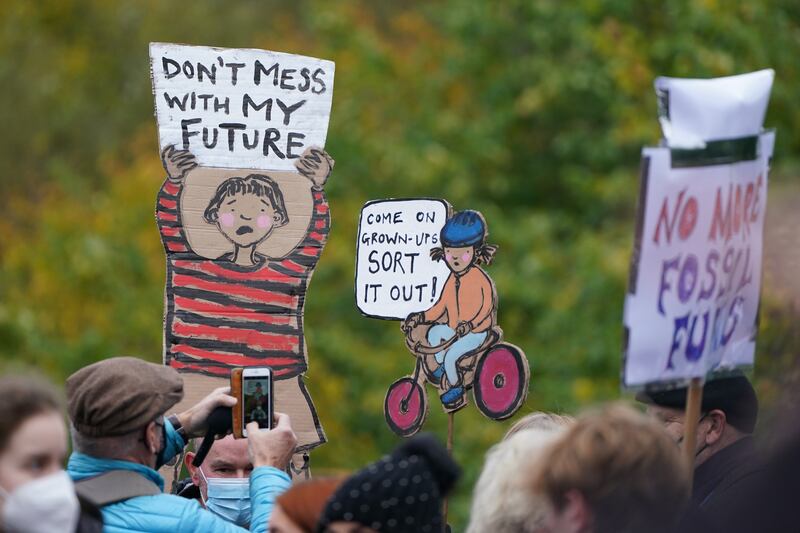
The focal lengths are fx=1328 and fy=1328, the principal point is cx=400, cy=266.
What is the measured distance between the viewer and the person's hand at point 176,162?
14.1 ft

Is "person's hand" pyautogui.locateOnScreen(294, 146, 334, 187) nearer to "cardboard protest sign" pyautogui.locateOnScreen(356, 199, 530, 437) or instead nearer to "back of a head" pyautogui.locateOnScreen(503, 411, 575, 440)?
"cardboard protest sign" pyautogui.locateOnScreen(356, 199, 530, 437)

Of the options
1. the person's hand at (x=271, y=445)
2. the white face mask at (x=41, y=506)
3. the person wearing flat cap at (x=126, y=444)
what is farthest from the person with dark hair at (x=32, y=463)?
the person's hand at (x=271, y=445)

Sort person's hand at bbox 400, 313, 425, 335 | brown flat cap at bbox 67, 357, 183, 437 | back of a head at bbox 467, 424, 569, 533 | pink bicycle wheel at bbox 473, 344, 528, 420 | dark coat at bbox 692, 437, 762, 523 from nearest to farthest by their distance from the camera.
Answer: back of a head at bbox 467, 424, 569, 533
brown flat cap at bbox 67, 357, 183, 437
dark coat at bbox 692, 437, 762, 523
pink bicycle wheel at bbox 473, 344, 528, 420
person's hand at bbox 400, 313, 425, 335

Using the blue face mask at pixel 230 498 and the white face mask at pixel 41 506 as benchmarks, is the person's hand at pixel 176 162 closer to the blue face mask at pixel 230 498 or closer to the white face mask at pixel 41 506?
the blue face mask at pixel 230 498

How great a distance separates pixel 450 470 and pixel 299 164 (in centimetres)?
193

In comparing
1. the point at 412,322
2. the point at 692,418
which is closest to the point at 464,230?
the point at 412,322

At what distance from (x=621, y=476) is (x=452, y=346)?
5.35 feet

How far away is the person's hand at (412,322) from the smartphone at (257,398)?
64 cm

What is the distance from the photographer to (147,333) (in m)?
12.2

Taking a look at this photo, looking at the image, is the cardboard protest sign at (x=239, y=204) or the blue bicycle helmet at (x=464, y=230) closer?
the blue bicycle helmet at (x=464, y=230)

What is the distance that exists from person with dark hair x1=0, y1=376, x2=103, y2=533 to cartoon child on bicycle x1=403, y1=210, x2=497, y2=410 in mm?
1621

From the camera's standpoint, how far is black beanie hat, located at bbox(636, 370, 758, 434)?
12.0 ft

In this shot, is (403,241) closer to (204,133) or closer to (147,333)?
(204,133)

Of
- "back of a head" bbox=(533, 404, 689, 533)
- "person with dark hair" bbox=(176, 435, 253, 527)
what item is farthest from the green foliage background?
"back of a head" bbox=(533, 404, 689, 533)
